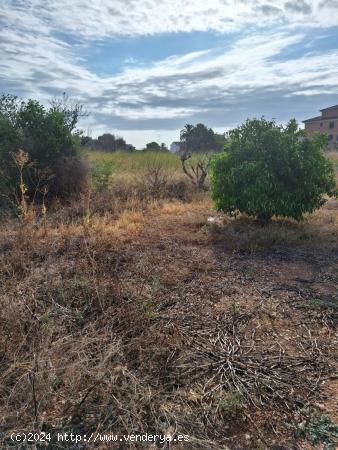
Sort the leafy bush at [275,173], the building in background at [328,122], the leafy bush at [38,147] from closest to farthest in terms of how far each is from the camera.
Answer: the leafy bush at [275,173], the leafy bush at [38,147], the building in background at [328,122]

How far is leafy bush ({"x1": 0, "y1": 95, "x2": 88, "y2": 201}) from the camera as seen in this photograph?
315 inches

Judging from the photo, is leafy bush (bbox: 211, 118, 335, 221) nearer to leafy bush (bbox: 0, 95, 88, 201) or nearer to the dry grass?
the dry grass

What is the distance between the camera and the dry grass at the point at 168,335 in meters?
2.21

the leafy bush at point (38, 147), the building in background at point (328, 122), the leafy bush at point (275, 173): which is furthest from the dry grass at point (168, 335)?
the building in background at point (328, 122)

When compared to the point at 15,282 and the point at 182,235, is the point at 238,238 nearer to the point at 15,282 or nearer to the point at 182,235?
the point at 182,235

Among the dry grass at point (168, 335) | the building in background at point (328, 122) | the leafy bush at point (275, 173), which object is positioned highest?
the building in background at point (328, 122)

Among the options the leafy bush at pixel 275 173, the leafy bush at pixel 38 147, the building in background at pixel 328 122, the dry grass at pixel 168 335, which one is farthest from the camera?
the building in background at pixel 328 122

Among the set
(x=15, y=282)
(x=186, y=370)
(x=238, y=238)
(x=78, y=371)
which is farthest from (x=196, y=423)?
(x=238, y=238)

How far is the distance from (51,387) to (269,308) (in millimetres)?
2061

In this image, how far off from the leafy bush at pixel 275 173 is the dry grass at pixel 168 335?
0.79 m

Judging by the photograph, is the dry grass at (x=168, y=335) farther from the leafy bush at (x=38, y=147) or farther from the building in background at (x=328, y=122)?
the building in background at (x=328, y=122)

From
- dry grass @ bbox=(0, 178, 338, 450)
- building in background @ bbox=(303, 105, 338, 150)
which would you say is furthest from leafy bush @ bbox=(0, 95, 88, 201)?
building in background @ bbox=(303, 105, 338, 150)

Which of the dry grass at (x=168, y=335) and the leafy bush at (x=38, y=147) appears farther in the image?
the leafy bush at (x=38, y=147)

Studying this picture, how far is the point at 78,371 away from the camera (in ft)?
7.99
